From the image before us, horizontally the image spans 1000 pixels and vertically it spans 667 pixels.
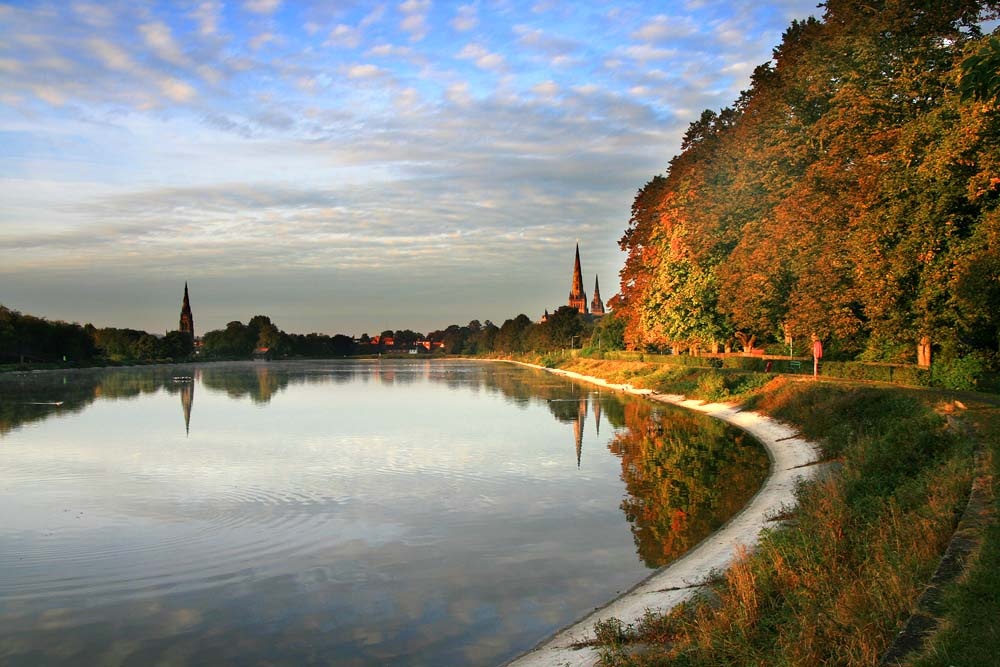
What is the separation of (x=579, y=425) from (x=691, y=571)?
2740cm

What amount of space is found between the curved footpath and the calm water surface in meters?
0.56

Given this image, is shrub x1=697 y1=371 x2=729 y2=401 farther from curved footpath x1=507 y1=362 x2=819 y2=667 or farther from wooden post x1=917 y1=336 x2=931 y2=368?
curved footpath x1=507 y1=362 x2=819 y2=667

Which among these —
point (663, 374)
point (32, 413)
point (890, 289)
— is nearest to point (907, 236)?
point (890, 289)

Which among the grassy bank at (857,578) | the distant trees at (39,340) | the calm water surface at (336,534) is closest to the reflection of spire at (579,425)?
the calm water surface at (336,534)

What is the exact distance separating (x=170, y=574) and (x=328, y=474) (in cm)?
1130

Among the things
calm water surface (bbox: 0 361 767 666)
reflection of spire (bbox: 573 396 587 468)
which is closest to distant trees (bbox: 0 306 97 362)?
calm water surface (bbox: 0 361 767 666)

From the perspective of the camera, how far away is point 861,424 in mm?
24281

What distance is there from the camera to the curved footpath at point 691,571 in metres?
10.4

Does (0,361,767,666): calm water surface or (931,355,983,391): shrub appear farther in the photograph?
(931,355,983,391): shrub

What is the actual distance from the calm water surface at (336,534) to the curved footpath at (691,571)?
1.85 feet

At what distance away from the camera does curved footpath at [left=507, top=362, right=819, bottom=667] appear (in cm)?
1042

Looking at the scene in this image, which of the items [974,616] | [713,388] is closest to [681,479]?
[974,616]

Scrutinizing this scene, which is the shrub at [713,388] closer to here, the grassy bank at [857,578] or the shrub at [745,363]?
the shrub at [745,363]

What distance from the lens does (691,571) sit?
1362 cm
